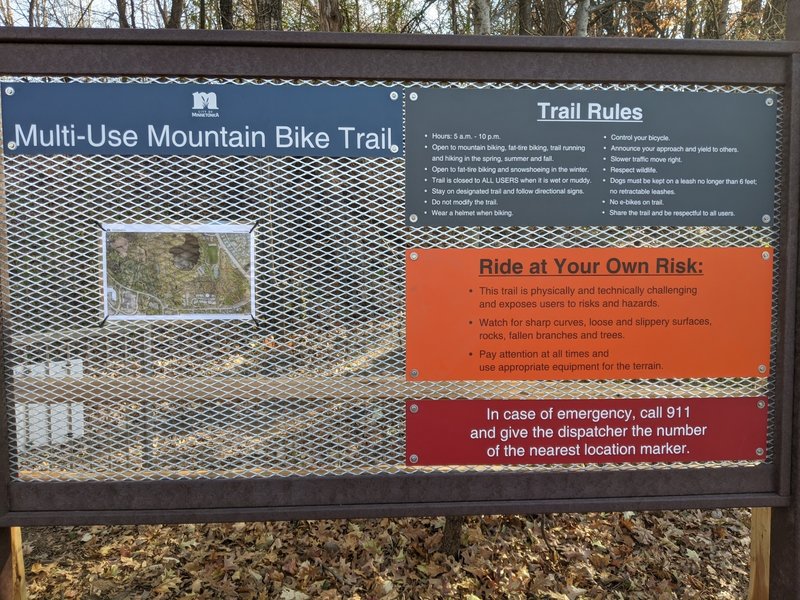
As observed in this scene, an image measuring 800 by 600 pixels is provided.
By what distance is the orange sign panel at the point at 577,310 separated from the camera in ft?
7.72

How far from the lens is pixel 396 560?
13.0ft

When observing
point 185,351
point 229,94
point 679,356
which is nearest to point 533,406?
point 679,356

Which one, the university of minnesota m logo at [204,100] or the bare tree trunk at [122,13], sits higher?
the bare tree trunk at [122,13]

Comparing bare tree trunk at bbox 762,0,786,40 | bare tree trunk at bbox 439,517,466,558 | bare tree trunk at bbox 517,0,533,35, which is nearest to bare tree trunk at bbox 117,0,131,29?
bare tree trunk at bbox 517,0,533,35

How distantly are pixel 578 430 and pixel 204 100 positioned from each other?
6.39ft

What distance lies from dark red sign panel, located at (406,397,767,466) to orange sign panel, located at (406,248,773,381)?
13cm

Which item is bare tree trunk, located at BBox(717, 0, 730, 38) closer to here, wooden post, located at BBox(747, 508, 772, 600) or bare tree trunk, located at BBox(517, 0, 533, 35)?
bare tree trunk, located at BBox(517, 0, 533, 35)

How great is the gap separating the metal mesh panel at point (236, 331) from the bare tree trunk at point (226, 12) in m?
8.38

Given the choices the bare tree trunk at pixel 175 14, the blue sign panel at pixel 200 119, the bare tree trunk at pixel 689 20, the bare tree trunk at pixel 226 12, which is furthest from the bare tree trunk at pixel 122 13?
the bare tree trunk at pixel 689 20

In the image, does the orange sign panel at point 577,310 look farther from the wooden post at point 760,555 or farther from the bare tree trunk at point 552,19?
the bare tree trunk at point 552,19

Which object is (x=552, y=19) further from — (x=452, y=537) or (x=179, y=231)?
(x=179, y=231)

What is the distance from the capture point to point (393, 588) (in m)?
3.64

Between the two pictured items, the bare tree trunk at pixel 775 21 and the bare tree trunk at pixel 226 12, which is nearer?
the bare tree trunk at pixel 775 21

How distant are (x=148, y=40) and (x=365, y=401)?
159 centimetres
